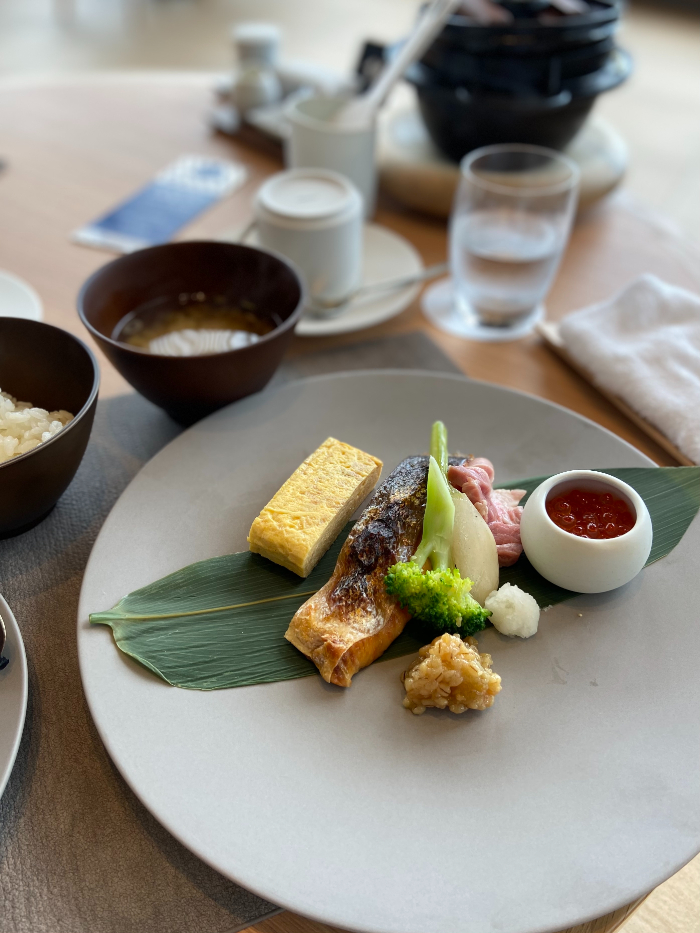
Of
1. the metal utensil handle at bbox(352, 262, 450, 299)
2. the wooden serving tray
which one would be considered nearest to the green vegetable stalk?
the wooden serving tray

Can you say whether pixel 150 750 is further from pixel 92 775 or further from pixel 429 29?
pixel 429 29

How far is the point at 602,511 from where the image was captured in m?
1.40

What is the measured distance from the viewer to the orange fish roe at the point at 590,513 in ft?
4.47

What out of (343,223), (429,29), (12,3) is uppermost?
(429,29)

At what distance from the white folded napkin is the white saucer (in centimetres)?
18

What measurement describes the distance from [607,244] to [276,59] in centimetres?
183

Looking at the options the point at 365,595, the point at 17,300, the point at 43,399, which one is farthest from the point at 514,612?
the point at 17,300

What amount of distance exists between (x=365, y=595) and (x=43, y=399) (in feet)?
2.81

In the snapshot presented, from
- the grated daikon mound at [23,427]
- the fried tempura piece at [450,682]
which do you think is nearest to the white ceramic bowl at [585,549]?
the fried tempura piece at [450,682]

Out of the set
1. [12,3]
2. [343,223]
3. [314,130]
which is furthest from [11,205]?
[12,3]

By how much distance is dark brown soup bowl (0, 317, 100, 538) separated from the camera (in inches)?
52.4

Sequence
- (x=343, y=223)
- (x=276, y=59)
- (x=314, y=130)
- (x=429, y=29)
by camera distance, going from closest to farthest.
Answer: (x=343, y=223) → (x=429, y=29) → (x=314, y=130) → (x=276, y=59)

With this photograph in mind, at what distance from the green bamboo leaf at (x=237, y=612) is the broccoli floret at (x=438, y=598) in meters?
0.07

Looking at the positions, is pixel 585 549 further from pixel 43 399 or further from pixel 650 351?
pixel 43 399
